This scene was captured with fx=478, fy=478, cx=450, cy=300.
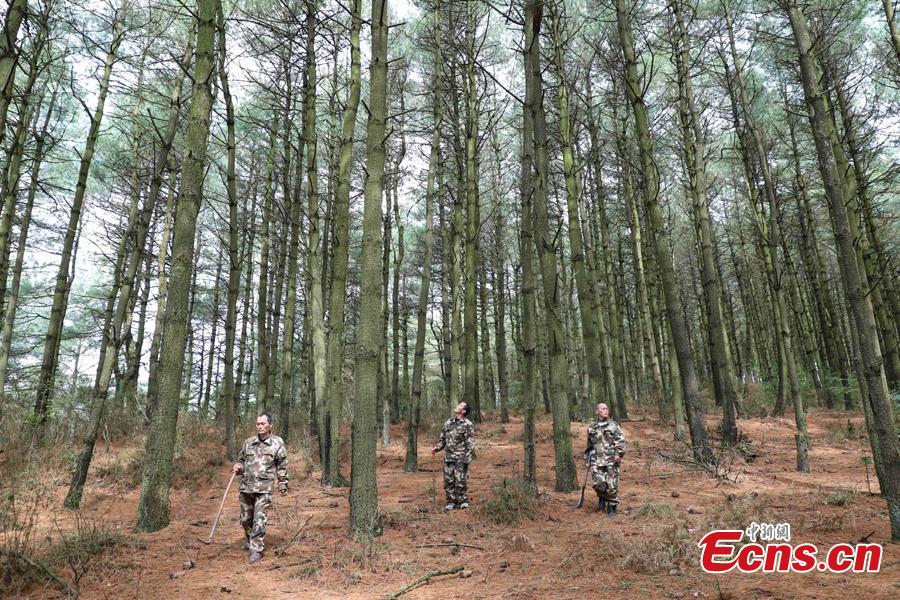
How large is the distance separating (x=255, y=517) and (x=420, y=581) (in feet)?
7.27

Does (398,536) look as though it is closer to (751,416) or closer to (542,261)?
(542,261)

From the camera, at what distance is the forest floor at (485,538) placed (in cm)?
405

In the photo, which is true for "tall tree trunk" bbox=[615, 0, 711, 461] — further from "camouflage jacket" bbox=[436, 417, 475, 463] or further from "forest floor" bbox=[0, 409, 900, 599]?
"camouflage jacket" bbox=[436, 417, 475, 463]

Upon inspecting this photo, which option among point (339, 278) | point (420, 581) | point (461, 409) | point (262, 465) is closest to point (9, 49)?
point (339, 278)

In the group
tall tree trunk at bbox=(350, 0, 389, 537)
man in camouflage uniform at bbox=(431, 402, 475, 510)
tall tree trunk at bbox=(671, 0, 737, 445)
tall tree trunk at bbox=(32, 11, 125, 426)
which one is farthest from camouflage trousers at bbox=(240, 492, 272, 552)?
tall tree trunk at bbox=(671, 0, 737, 445)

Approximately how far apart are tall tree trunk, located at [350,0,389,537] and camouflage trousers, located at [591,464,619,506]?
326 centimetres

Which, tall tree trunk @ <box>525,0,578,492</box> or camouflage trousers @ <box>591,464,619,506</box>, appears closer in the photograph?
camouflage trousers @ <box>591,464,619,506</box>

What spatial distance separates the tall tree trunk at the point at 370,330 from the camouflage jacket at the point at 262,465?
1.02m

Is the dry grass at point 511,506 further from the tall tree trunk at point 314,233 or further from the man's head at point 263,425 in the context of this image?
the tall tree trunk at point 314,233

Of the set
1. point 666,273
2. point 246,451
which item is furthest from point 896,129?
point 246,451

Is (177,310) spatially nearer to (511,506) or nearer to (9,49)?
(9,49)

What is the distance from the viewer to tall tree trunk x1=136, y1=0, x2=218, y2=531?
17.6 feet

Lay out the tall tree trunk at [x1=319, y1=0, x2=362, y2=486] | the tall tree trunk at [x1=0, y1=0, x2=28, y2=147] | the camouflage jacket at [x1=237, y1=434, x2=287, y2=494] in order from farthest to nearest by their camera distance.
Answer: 1. the tall tree trunk at [x1=319, y1=0, x2=362, y2=486]
2. the camouflage jacket at [x1=237, y1=434, x2=287, y2=494]
3. the tall tree trunk at [x1=0, y1=0, x2=28, y2=147]

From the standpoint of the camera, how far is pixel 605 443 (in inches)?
286
